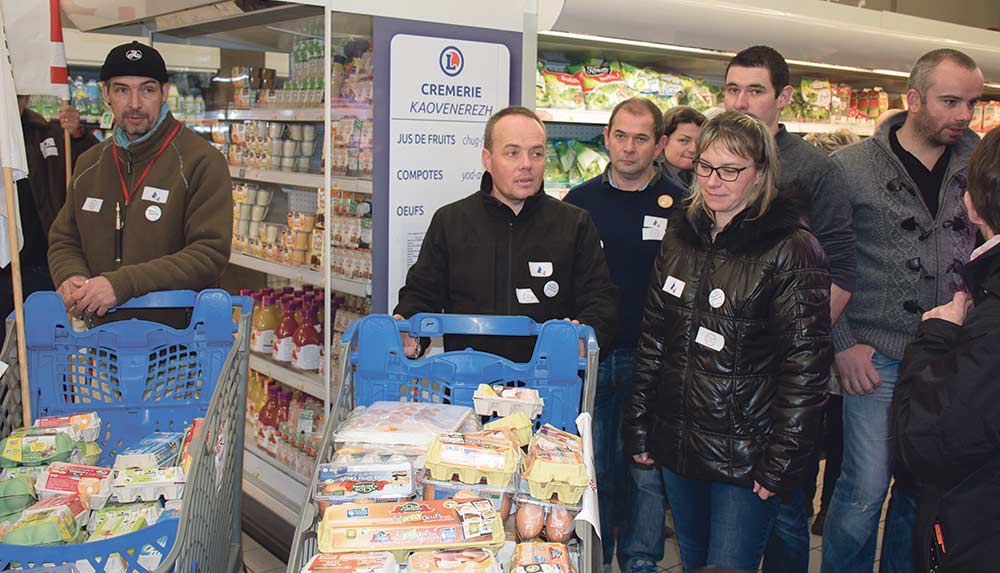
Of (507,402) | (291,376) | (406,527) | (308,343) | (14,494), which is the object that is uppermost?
(507,402)

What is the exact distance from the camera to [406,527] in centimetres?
150

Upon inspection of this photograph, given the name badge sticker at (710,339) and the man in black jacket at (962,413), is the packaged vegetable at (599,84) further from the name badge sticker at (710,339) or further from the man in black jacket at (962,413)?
the man in black jacket at (962,413)

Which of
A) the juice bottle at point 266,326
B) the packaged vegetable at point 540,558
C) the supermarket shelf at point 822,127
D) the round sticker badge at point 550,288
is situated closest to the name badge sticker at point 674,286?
the round sticker badge at point 550,288

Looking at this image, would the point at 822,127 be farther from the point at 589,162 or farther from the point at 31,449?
the point at 31,449

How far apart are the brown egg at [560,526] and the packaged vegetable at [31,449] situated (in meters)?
1.15

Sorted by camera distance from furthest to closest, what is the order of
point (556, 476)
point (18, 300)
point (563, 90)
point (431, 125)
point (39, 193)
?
1. point (39, 193)
2. point (563, 90)
3. point (431, 125)
4. point (18, 300)
5. point (556, 476)

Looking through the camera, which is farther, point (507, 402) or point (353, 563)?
point (507, 402)

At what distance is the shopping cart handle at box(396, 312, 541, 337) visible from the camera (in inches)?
86.2

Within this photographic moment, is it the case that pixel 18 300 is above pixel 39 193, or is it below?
below

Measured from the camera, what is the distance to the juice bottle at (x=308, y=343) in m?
4.00

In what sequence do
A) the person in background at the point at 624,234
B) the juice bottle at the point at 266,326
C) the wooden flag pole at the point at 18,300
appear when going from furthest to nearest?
the juice bottle at the point at 266,326 → the person in background at the point at 624,234 → the wooden flag pole at the point at 18,300

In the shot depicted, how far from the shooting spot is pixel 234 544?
8.03ft

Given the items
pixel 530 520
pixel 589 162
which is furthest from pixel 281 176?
pixel 530 520

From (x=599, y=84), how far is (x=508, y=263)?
78.3 inches
